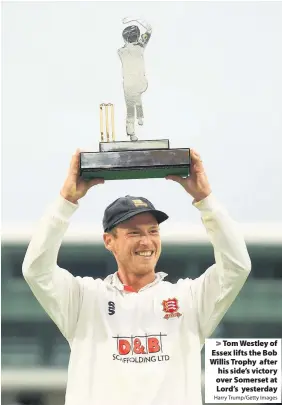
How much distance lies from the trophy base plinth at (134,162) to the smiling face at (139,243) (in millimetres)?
130

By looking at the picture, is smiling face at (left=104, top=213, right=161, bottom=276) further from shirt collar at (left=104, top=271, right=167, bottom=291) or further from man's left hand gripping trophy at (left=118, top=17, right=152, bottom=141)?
man's left hand gripping trophy at (left=118, top=17, right=152, bottom=141)

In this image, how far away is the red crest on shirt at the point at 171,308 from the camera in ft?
4.96

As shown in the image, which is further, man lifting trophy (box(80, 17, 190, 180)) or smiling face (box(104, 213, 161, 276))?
smiling face (box(104, 213, 161, 276))

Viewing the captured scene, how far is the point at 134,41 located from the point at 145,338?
0.64 metres

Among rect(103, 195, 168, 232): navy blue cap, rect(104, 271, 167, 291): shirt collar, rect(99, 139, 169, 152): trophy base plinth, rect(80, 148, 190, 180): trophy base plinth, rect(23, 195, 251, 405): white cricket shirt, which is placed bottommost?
rect(23, 195, 251, 405): white cricket shirt

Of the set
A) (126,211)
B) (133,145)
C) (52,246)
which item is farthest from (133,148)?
(52,246)

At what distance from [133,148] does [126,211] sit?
0.51 feet

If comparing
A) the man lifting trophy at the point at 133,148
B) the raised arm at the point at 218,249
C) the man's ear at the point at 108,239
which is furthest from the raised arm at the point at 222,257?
the man's ear at the point at 108,239

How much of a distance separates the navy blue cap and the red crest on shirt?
0.18 m

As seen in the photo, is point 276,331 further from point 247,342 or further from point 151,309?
point 151,309

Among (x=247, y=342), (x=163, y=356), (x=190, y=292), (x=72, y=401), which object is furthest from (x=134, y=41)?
(x=247, y=342)

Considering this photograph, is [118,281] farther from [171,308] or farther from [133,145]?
[133,145]

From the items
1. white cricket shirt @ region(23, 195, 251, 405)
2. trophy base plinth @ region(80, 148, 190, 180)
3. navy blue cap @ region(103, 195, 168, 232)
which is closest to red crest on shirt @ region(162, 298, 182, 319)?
white cricket shirt @ region(23, 195, 251, 405)

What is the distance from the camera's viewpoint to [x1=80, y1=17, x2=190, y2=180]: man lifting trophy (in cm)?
143
